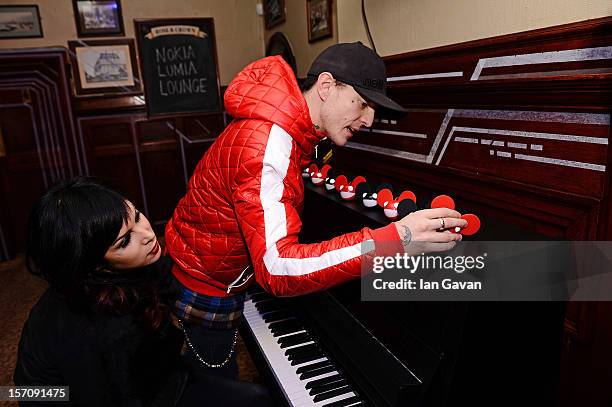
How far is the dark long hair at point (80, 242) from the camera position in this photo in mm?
1247

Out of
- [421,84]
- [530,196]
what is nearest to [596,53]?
[530,196]

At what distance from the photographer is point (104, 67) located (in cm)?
521

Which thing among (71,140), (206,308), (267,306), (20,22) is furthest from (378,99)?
(20,22)

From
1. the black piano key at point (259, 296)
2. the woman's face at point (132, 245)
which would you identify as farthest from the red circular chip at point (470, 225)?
the black piano key at point (259, 296)

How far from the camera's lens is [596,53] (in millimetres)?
1195

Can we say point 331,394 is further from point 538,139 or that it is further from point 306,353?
point 538,139

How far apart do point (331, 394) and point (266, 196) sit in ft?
2.28

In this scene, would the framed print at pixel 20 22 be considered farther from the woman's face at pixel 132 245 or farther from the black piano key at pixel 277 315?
the black piano key at pixel 277 315

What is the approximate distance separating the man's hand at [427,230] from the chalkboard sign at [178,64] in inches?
197

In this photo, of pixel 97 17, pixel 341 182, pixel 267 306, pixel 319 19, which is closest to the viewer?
pixel 341 182

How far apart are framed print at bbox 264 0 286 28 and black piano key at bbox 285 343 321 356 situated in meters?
3.61

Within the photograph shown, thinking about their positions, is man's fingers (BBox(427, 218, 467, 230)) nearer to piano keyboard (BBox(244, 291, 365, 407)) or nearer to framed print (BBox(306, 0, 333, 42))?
piano keyboard (BBox(244, 291, 365, 407))

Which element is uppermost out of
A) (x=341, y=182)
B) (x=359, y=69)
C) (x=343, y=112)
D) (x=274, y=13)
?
(x=274, y=13)

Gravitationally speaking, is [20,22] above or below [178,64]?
above
